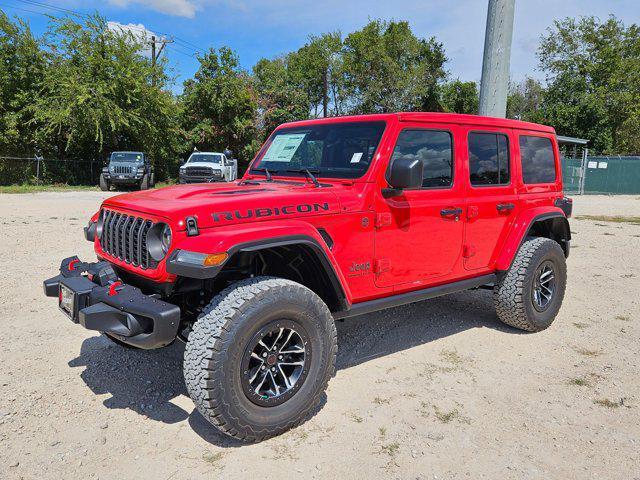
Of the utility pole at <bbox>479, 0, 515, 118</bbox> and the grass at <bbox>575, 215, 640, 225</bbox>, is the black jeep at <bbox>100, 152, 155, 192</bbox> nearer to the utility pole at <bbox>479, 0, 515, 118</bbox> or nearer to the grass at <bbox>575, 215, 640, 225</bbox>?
the grass at <bbox>575, 215, 640, 225</bbox>

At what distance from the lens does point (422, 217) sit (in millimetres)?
3809

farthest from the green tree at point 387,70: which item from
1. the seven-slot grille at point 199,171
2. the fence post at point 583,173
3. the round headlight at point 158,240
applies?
the round headlight at point 158,240

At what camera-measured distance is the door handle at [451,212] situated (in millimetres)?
3957

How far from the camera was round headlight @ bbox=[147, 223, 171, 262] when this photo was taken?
2.96 m

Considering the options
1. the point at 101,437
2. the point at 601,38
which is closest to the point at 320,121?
the point at 101,437

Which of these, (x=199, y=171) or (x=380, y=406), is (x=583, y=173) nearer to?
(x=199, y=171)

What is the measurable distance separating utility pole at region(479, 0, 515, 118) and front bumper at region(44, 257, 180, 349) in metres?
6.43

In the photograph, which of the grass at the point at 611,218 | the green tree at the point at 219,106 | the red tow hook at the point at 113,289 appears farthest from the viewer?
the green tree at the point at 219,106

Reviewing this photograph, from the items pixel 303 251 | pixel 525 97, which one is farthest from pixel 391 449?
pixel 525 97

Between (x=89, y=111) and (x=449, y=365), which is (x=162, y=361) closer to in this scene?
(x=449, y=365)

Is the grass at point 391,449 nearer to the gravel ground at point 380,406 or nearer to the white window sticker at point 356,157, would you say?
the gravel ground at point 380,406

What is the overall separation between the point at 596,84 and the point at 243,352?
4051 cm

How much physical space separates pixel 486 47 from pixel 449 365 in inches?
224

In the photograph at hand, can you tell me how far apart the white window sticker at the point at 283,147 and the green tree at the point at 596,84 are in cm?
3416
